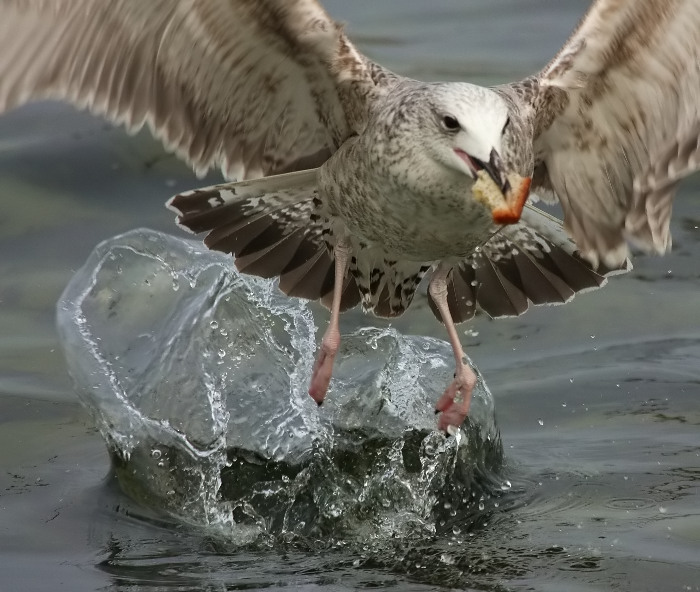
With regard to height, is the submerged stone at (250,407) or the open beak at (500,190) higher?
the open beak at (500,190)

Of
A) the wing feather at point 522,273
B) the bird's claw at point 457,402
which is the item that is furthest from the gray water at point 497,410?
the wing feather at point 522,273

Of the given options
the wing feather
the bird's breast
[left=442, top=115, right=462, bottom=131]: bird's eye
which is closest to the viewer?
[left=442, top=115, right=462, bottom=131]: bird's eye

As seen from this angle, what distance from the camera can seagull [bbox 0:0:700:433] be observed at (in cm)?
512

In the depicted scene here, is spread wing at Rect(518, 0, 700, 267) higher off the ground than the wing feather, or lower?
higher

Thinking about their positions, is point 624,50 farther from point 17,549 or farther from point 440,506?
point 17,549

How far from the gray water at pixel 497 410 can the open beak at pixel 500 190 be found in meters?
1.19

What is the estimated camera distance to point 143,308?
664 centimetres

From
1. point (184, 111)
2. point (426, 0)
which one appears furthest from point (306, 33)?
point (426, 0)

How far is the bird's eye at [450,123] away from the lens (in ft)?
15.7

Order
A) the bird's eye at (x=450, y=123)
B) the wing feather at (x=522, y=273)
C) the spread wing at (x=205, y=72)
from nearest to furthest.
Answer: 1. the bird's eye at (x=450, y=123)
2. the spread wing at (x=205, y=72)
3. the wing feather at (x=522, y=273)

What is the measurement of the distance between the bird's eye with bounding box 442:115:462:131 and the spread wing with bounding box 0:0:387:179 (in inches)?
24.5

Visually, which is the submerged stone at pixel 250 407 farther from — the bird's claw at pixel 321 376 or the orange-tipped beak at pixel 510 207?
the orange-tipped beak at pixel 510 207

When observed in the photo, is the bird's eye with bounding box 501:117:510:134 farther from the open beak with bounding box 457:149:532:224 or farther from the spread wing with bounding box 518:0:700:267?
the spread wing with bounding box 518:0:700:267

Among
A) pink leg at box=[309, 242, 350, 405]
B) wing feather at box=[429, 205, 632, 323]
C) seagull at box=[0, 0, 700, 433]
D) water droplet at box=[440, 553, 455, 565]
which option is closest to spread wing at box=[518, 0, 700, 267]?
seagull at box=[0, 0, 700, 433]
